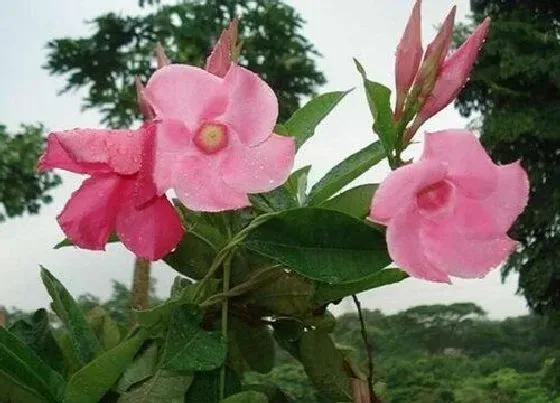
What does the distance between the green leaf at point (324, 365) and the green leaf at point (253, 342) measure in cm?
4

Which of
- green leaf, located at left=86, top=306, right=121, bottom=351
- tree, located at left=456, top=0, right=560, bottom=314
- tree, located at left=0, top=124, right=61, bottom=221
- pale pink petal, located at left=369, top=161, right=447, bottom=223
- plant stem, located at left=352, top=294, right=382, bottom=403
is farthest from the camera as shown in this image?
tree, located at left=456, top=0, right=560, bottom=314

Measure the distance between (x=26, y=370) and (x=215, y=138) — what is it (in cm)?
18

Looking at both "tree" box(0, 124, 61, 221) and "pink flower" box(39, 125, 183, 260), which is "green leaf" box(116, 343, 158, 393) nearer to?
"pink flower" box(39, 125, 183, 260)

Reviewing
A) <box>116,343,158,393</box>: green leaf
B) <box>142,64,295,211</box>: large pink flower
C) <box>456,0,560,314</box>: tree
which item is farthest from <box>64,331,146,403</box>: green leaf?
<box>456,0,560,314</box>: tree

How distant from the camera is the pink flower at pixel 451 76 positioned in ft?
1.69

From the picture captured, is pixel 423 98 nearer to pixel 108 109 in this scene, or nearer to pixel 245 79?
pixel 245 79

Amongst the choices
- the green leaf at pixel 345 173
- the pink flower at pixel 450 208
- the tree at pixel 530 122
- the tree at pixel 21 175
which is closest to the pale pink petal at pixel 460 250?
the pink flower at pixel 450 208

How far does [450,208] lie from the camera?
47cm

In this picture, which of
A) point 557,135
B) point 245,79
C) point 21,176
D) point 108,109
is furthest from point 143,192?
point 557,135

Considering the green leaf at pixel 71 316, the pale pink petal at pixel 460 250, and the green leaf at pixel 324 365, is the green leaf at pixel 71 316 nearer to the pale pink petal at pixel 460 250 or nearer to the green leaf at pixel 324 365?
the green leaf at pixel 324 365

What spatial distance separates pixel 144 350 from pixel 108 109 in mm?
6406

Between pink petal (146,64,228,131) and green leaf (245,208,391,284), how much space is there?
0.22 feet

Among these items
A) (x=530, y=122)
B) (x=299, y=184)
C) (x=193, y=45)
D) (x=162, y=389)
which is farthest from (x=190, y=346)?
(x=530, y=122)

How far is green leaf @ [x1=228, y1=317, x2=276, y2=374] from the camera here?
1.98 ft
